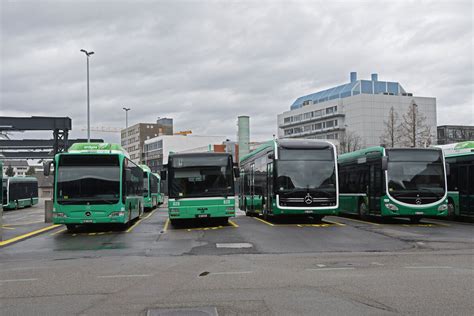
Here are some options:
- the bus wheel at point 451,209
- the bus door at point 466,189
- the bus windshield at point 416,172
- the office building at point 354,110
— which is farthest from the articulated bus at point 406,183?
the office building at point 354,110

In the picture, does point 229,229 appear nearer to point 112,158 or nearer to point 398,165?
point 112,158

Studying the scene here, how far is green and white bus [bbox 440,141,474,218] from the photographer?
958 inches

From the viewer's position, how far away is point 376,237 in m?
17.7

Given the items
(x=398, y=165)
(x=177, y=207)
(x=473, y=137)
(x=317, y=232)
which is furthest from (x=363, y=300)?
(x=473, y=137)

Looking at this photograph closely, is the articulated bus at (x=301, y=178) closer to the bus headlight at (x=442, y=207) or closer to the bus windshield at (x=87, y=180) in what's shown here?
the bus headlight at (x=442, y=207)

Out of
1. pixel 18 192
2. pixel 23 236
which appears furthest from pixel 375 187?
pixel 18 192

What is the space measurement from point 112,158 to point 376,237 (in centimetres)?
1002

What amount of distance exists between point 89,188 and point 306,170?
8366mm

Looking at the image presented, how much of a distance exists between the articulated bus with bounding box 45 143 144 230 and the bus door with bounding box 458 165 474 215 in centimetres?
1439

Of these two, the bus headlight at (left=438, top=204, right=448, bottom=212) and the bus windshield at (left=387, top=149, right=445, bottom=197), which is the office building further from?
Answer: the bus headlight at (left=438, top=204, right=448, bottom=212)

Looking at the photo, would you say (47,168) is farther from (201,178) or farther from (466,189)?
(466,189)

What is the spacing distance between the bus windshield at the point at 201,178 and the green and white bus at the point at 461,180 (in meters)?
10.2

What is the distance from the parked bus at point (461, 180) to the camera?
24344 mm

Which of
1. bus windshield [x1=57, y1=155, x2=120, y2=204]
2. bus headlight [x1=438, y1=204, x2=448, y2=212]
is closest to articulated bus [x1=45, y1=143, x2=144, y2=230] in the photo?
bus windshield [x1=57, y1=155, x2=120, y2=204]
